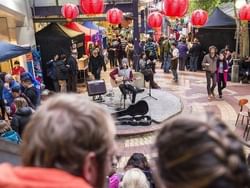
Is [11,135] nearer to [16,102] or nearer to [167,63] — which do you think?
[16,102]

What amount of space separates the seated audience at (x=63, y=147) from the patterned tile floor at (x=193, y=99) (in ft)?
18.2

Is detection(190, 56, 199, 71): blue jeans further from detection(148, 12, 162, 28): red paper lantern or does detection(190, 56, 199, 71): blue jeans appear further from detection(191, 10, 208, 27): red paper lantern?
detection(191, 10, 208, 27): red paper lantern

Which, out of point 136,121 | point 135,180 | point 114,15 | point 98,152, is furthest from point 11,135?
point 114,15

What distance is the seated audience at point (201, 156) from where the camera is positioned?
29.9 inches

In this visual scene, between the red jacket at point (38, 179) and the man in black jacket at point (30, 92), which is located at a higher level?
the red jacket at point (38, 179)

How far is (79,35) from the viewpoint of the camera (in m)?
14.5

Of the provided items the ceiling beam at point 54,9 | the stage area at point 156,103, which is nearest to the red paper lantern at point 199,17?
the stage area at point 156,103

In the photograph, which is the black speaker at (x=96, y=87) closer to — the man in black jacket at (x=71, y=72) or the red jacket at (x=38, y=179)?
the man in black jacket at (x=71, y=72)

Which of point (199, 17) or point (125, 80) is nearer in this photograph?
point (125, 80)

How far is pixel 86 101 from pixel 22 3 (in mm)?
13316

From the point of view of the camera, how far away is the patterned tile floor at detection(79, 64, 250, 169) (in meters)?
7.41

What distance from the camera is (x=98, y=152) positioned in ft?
2.97

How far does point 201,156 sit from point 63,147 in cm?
33

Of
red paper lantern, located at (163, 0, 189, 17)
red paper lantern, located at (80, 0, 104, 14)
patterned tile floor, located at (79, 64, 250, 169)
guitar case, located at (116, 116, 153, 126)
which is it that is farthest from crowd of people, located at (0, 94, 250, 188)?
red paper lantern, located at (80, 0, 104, 14)
